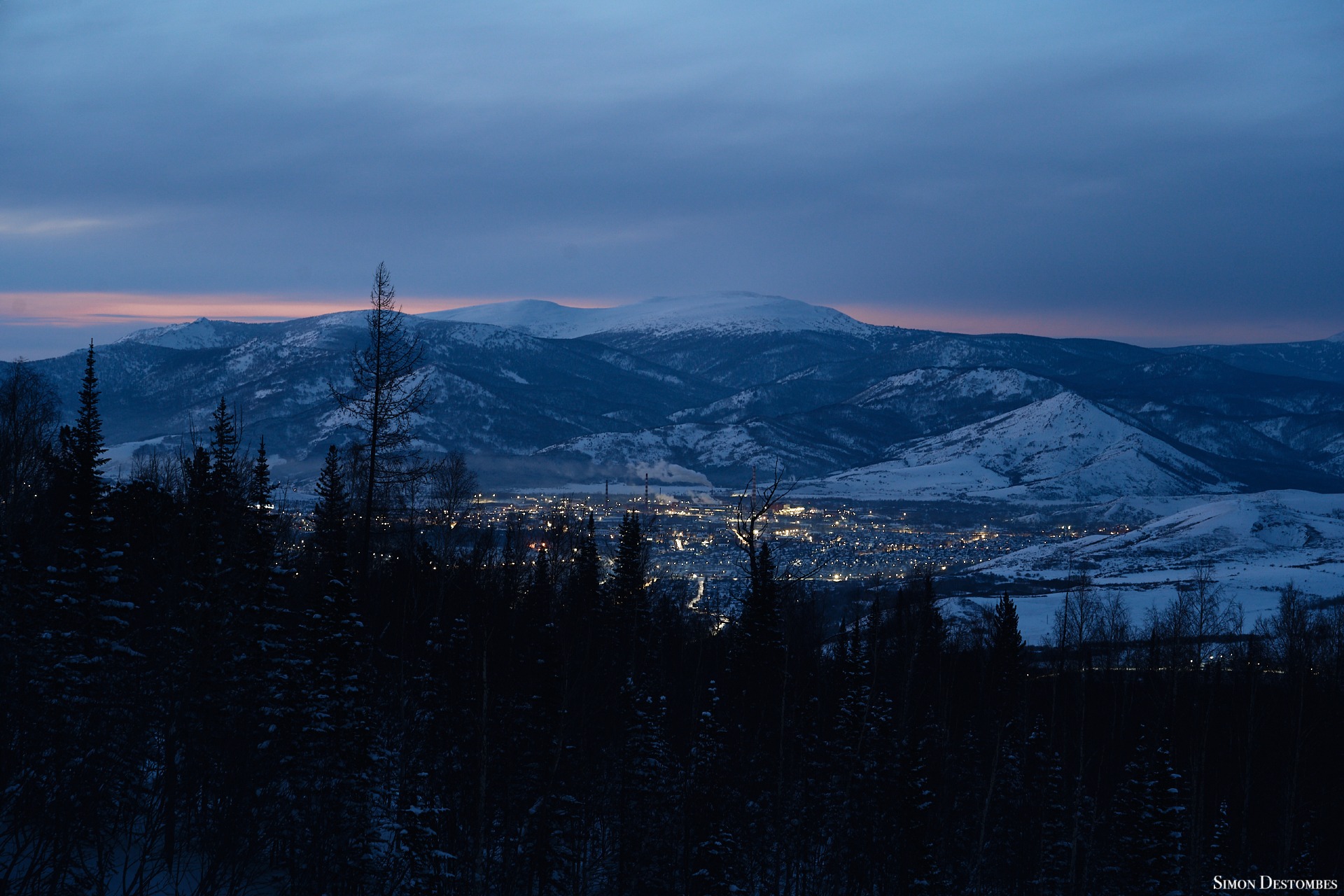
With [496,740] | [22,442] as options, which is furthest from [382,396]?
[22,442]

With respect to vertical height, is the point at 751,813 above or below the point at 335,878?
below

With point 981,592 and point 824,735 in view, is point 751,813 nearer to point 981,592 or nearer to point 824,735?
point 824,735

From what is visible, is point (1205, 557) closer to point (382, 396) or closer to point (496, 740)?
point (496, 740)

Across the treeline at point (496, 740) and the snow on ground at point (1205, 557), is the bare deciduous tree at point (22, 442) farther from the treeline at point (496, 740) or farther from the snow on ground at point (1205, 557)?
the snow on ground at point (1205, 557)

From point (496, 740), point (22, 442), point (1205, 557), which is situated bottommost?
point (1205, 557)

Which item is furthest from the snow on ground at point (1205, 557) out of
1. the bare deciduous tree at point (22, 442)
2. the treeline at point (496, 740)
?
the bare deciduous tree at point (22, 442)

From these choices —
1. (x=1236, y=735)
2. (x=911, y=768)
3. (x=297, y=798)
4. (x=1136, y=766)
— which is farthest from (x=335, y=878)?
(x=1236, y=735)
